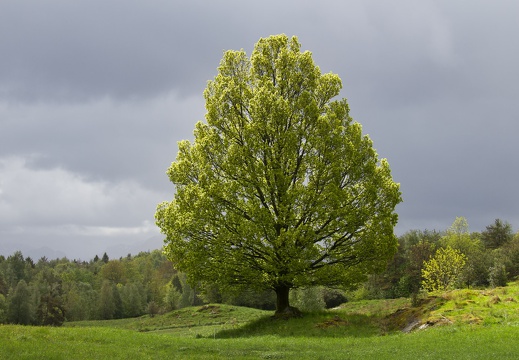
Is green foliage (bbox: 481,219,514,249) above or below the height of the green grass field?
above

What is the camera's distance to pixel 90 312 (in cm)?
11088

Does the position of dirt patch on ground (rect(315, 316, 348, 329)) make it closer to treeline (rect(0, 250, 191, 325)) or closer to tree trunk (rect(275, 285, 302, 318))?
tree trunk (rect(275, 285, 302, 318))

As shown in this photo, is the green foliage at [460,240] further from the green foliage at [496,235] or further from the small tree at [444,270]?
the small tree at [444,270]

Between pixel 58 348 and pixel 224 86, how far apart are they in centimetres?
2152

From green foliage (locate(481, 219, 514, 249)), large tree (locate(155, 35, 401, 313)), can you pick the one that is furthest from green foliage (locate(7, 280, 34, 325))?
green foliage (locate(481, 219, 514, 249))

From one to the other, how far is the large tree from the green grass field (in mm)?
3447

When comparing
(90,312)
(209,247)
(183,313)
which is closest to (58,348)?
(209,247)

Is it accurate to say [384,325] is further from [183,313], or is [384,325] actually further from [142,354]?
[183,313]

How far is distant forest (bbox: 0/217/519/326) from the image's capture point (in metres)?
58.7

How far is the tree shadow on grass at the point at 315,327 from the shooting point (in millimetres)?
27413

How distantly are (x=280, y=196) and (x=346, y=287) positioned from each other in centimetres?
908

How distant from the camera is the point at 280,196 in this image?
1209 inches

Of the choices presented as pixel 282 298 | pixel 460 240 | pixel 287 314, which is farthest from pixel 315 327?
pixel 460 240

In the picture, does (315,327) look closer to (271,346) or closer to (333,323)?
(333,323)
